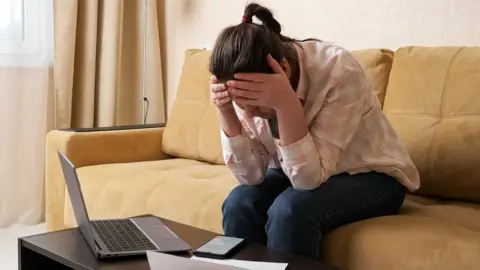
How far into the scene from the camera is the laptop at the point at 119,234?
4.17 ft

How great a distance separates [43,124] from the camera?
305cm

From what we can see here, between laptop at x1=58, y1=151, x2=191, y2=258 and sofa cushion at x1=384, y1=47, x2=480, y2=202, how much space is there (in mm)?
780

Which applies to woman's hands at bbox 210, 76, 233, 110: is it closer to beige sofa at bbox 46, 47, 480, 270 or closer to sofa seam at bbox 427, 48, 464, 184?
beige sofa at bbox 46, 47, 480, 270

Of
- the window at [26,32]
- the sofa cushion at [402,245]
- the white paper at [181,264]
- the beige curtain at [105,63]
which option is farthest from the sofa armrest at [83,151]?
the white paper at [181,264]

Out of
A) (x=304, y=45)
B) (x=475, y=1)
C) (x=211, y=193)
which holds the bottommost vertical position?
(x=211, y=193)

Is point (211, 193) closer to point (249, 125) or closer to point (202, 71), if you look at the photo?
point (249, 125)

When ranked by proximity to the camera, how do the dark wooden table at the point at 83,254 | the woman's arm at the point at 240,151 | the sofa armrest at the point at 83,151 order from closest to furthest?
the dark wooden table at the point at 83,254
the woman's arm at the point at 240,151
the sofa armrest at the point at 83,151

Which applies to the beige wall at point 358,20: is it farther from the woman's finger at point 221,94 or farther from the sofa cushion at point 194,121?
the woman's finger at point 221,94

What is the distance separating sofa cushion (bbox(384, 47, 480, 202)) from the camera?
1.72m

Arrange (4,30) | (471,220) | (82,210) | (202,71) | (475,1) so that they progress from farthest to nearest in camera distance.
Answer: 1. (4,30)
2. (202,71)
3. (475,1)
4. (471,220)
5. (82,210)

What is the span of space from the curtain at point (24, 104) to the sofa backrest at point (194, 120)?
2.56 ft

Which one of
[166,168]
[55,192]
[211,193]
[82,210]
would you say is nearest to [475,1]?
[211,193]

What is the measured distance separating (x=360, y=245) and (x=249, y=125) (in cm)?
45

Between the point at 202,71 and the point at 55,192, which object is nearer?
the point at 55,192
